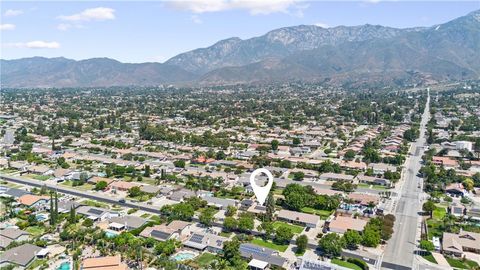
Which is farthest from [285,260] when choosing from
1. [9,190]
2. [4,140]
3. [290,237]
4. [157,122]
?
[157,122]

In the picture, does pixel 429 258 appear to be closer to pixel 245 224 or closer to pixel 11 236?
pixel 245 224

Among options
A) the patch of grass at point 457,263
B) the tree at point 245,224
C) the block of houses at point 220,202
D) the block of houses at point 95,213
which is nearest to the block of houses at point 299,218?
the tree at point 245,224

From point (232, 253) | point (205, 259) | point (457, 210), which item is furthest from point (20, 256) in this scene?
point (457, 210)

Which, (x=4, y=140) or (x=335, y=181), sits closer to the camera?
(x=335, y=181)

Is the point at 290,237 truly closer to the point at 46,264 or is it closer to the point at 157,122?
the point at 46,264

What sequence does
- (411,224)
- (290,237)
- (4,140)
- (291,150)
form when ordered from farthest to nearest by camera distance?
(4,140) → (291,150) → (411,224) → (290,237)
